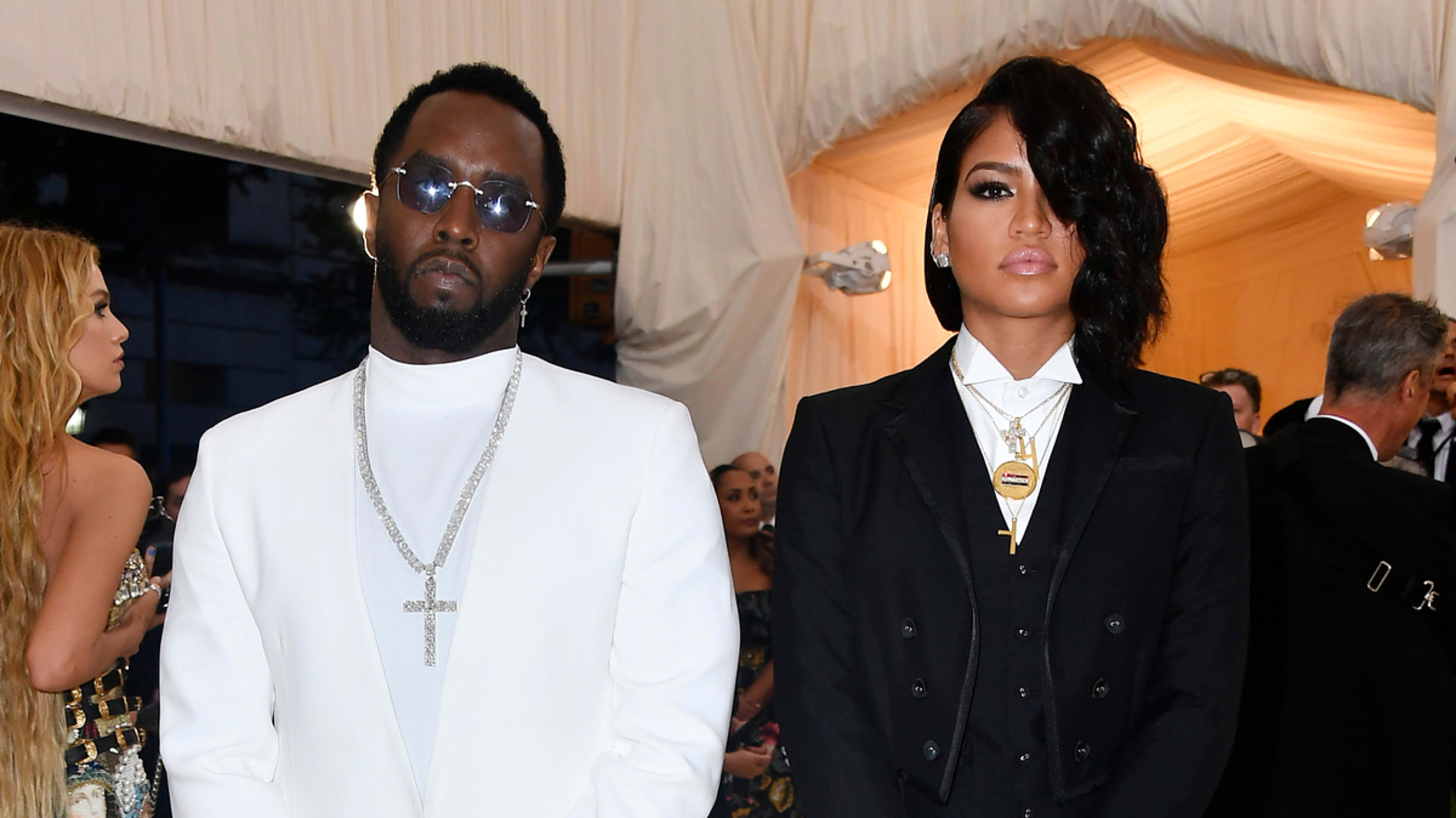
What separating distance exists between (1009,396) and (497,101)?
100cm

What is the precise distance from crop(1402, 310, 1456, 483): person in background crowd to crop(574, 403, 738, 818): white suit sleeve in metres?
3.26

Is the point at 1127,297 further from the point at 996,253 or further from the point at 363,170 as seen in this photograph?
the point at 363,170

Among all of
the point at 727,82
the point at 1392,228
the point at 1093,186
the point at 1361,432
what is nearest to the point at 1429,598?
the point at 1361,432

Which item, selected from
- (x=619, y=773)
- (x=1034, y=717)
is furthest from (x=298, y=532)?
(x=1034, y=717)

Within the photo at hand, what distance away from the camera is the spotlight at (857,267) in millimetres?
7738

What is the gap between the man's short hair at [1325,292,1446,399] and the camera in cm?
346

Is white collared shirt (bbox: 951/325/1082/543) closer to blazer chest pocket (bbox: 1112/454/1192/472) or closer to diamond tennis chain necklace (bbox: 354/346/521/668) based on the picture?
blazer chest pocket (bbox: 1112/454/1192/472)

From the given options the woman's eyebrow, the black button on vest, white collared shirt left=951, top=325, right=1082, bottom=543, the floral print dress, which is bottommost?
the floral print dress

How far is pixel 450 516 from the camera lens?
212 cm

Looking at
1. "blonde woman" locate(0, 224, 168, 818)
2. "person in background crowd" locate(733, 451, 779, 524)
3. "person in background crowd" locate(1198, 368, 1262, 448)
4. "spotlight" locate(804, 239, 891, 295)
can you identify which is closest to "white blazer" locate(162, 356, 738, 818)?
"blonde woman" locate(0, 224, 168, 818)

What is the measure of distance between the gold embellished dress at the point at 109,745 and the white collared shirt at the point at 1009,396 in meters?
1.99

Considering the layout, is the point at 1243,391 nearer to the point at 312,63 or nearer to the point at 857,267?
the point at 857,267

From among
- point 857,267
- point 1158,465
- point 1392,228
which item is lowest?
point 1158,465

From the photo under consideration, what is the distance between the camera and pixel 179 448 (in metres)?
5.53
